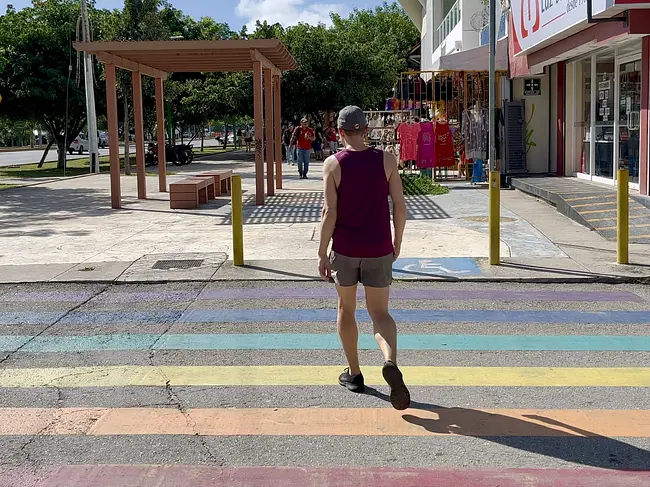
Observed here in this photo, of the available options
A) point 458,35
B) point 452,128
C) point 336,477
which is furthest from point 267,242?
point 458,35

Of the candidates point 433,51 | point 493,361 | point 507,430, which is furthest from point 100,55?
point 433,51

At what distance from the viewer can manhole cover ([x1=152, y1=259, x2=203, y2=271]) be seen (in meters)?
10.2

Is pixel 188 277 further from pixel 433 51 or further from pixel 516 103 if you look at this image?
pixel 433 51

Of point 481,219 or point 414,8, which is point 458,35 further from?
point 414,8

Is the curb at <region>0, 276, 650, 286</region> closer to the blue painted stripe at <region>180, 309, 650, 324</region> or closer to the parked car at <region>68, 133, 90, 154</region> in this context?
the blue painted stripe at <region>180, 309, 650, 324</region>

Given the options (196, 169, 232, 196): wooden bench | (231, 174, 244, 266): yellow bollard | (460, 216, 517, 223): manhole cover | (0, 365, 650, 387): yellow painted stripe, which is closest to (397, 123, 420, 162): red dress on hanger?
(196, 169, 232, 196): wooden bench

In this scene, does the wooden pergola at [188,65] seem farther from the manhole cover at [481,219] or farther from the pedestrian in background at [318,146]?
the pedestrian in background at [318,146]

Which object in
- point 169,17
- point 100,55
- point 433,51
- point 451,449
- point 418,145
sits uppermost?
point 169,17

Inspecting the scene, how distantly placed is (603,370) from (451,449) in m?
1.93

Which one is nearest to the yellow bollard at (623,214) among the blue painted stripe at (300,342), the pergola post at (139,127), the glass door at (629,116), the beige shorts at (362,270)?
the blue painted stripe at (300,342)

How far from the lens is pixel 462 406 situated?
5.15 metres

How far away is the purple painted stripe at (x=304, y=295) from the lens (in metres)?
8.35

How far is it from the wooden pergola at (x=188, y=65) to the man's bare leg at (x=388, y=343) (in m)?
11.7

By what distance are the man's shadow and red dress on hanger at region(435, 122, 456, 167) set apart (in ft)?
53.7
